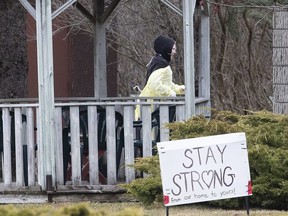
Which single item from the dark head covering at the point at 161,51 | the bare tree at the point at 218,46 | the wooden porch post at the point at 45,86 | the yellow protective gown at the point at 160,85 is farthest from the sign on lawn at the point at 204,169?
the bare tree at the point at 218,46

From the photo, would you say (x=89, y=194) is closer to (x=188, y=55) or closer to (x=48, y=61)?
(x=48, y=61)

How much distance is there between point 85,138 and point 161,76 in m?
1.50

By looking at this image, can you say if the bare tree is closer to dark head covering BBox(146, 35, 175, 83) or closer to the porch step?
dark head covering BBox(146, 35, 175, 83)

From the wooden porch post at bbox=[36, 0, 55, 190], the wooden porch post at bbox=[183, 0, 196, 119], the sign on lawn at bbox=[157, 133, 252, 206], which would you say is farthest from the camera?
the wooden porch post at bbox=[183, 0, 196, 119]

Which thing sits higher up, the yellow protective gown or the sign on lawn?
the yellow protective gown

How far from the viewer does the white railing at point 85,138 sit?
12664 millimetres

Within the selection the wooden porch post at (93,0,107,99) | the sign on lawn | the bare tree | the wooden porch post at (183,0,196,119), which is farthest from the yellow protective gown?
the bare tree

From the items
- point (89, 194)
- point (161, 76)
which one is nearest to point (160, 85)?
point (161, 76)

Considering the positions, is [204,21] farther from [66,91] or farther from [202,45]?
[66,91]

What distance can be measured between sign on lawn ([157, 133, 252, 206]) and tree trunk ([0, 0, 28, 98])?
5855 millimetres

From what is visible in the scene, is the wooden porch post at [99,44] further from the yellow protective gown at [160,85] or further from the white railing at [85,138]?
the white railing at [85,138]

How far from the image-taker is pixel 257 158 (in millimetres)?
10734

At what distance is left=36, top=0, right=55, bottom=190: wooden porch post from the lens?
40.4 ft

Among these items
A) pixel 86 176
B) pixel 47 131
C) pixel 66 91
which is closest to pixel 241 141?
pixel 47 131
